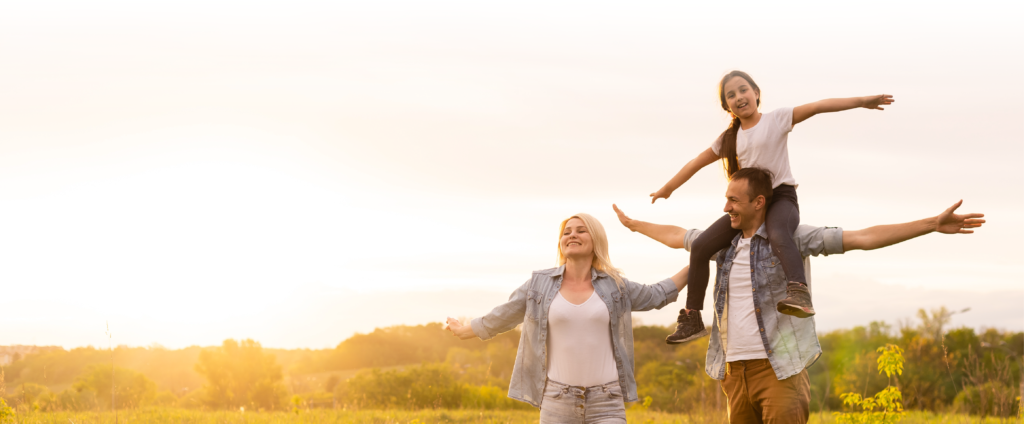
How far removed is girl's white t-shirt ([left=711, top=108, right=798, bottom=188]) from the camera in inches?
199

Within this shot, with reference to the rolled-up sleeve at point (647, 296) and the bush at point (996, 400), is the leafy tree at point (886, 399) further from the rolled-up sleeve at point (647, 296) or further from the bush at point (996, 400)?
the rolled-up sleeve at point (647, 296)

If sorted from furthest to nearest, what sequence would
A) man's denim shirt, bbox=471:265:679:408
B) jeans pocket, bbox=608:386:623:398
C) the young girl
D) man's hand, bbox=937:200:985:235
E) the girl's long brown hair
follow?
the girl's long brown hair
man's denim shirt, bbox=471:265:679:408
jeans pocket, bbox=608:386:623:398
the young girl
man's hand, bbox=937:200:985:235

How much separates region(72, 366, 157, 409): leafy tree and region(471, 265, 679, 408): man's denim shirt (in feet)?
55.7

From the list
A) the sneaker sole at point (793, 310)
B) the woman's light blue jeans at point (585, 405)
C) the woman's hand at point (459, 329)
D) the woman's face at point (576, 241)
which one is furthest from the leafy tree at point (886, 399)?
the woman's hand at point (459, 329)

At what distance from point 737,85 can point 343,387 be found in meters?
25.6

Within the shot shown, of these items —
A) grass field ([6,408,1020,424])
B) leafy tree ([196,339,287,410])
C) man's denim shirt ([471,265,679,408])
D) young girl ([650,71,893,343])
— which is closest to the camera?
young girl ([650,71,893,343])

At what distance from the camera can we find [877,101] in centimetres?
485

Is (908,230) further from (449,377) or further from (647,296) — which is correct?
(449,377)

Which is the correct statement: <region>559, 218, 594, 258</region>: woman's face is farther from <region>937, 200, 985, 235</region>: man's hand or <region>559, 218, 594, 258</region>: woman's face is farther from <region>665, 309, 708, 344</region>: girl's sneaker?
<region>937, 200, 985, 235</region>: man's hand

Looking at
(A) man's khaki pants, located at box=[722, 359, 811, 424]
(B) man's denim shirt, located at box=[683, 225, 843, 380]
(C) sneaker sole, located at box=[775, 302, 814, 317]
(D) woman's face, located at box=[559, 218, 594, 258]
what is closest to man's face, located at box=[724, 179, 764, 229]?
(B) man's denim shirt, located at box=[683, 225, 843, 380]

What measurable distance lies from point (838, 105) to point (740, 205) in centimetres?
106

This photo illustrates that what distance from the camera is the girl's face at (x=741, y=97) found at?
5.25m

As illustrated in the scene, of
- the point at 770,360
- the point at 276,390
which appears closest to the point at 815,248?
the point at 770,360

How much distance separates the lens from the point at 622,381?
16.9 ft
